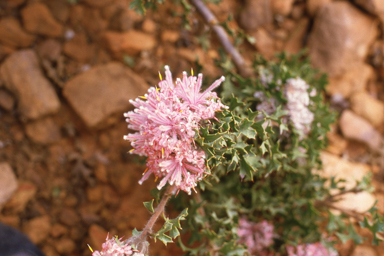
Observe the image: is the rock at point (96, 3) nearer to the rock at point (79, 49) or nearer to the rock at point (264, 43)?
the rock at point (79, 49)

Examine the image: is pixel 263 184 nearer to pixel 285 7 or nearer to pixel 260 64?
pixel 260 64

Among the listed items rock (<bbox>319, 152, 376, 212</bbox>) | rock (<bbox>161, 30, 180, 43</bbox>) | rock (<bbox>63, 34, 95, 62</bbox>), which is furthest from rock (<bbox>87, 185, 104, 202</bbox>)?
rock (<bbox>319, 152, 376, 212</bbox>)

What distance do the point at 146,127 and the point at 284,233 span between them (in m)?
1.67

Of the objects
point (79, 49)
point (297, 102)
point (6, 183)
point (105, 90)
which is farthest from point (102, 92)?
point (297, 102)

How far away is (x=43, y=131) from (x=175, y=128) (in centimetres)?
198

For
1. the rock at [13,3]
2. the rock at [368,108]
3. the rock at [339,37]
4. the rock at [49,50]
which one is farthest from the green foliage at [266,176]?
the rock at [13,3]

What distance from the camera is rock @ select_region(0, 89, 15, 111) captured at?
296 centimetres

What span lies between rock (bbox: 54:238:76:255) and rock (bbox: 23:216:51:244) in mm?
136

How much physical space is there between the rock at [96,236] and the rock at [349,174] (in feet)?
6.87

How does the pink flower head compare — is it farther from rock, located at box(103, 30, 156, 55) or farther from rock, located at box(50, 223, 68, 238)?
rock, located at box(103, 30, 156, 55)

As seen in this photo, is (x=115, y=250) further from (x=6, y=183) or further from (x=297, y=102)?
(x=6, y=183)

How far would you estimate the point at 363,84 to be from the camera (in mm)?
3637

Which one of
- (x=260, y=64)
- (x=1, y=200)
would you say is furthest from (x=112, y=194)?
(x=260, y=64)

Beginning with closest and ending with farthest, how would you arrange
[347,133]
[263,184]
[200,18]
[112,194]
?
[263,184]
[200,18]
[112,194]
[347,133]
